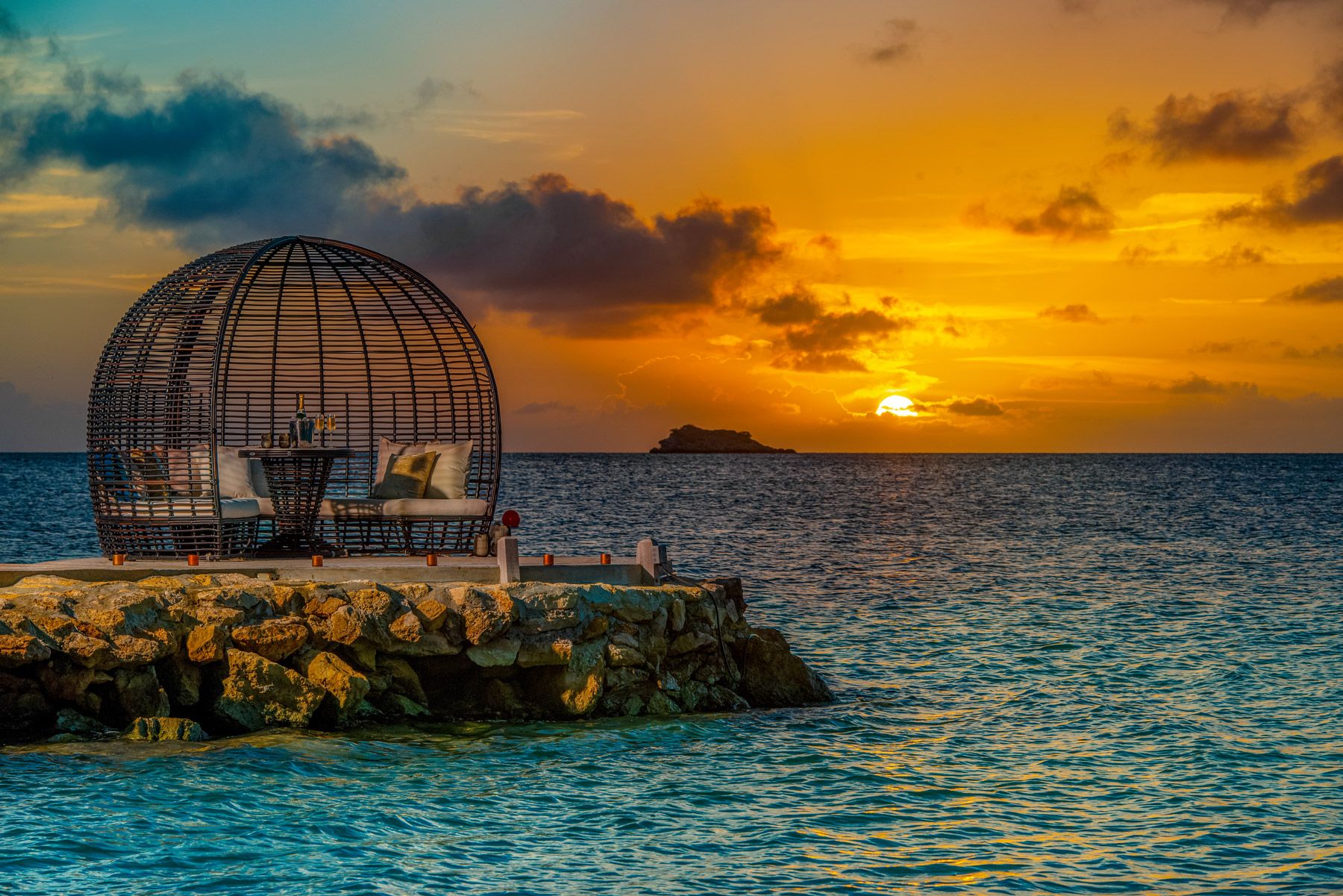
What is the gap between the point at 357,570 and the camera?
13.5 m

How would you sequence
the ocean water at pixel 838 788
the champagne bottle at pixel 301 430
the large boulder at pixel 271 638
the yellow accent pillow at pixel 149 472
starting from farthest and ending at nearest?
1. the champagne bottle at pixel 301 430
2. the yellow accent pillow at pixel 149 472
3. the large boulder at pixel 271 638
4. the ocean water at pixel 838 788

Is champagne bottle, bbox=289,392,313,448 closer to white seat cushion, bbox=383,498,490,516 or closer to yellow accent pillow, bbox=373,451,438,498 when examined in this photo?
yellow accent pillow, bbox=373,451,438,498

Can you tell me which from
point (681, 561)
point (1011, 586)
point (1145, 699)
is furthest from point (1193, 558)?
point (1145, 699)

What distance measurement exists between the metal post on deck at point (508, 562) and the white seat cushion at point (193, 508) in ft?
10.5

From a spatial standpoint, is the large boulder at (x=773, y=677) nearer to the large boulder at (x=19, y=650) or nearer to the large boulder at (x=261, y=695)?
the large boulder at (x=261, y=695)

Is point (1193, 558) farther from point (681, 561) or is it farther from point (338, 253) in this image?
point (338, 253)

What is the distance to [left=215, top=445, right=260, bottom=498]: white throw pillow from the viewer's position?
1596 cm

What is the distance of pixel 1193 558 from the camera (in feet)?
110

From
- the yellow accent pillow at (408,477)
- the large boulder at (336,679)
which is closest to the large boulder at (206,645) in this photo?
the large boulder at (336,679)

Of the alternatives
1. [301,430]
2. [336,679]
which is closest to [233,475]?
[301,430]

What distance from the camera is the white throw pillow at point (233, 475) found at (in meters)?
16.0

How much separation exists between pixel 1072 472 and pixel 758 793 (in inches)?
4317

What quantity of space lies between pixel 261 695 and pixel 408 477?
446 centimetres

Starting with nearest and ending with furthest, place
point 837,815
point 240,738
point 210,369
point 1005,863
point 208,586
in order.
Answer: point 1005,863 → point 837,815 → point 240,738 → point 208,586 → point 210,369
